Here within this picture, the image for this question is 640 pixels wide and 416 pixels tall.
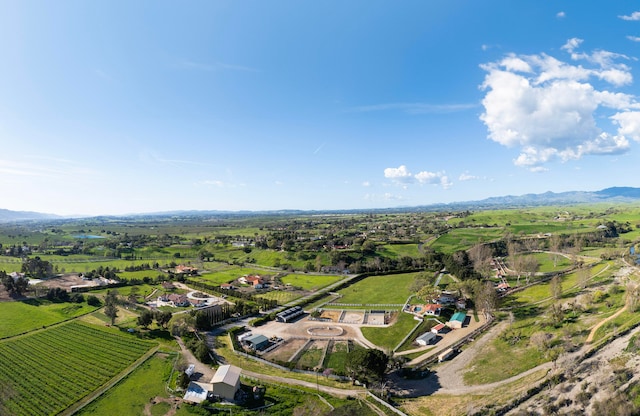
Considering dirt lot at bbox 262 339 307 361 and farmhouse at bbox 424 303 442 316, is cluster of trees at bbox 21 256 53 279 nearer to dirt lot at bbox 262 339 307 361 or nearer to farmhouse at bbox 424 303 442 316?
dirt lot at bbox 262 339 307 361

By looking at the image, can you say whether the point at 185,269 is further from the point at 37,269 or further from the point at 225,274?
the point at 37,269

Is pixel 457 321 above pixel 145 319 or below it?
below

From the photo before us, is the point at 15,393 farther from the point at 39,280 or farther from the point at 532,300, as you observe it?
the point at 532,300

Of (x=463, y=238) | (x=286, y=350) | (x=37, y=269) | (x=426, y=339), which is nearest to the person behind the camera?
(x=286, y=350)

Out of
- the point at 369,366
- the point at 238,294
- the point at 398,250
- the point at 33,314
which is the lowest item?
the point at 238,294

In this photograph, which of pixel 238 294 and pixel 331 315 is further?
pixel 238 294

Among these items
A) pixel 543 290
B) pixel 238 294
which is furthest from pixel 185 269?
pixel 543 290

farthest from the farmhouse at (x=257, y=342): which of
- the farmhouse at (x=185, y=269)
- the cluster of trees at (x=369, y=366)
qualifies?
the farmhouse at (x=185, y=269)

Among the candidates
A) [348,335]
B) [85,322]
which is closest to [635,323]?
[348,335]
